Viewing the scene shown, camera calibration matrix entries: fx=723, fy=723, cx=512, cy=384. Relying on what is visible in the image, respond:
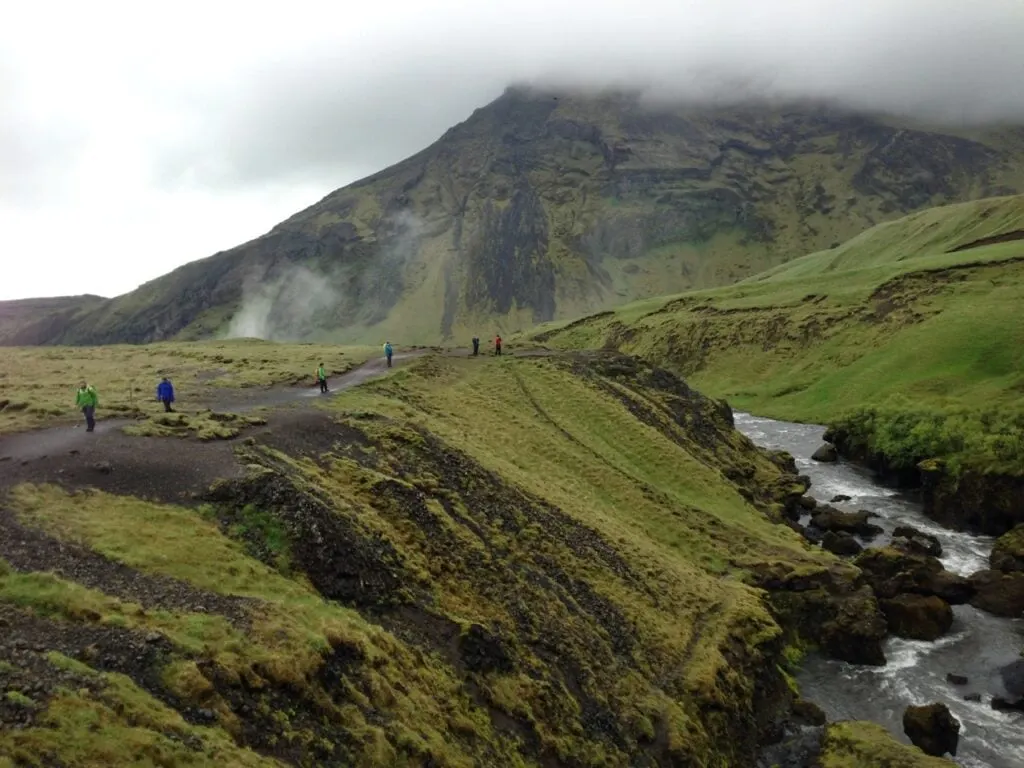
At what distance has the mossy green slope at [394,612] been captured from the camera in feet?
51.4

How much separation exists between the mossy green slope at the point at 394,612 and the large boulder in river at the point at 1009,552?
12.0 m

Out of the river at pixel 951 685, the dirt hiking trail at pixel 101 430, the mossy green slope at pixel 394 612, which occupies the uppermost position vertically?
the dirt hiking trail at pixel 101 430

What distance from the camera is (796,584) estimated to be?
1502 inches

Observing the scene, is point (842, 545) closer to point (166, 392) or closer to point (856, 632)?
point (856, 632)

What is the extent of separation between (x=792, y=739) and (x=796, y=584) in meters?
11.8

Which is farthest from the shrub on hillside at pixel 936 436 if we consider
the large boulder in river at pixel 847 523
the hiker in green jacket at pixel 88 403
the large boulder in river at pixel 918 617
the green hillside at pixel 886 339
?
the hiker in green jacket at pixel 88 403

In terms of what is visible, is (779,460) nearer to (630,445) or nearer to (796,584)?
(630,445)

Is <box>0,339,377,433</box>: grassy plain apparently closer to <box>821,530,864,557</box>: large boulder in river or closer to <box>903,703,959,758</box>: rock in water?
<box>903,703,959,758</box>: rock in water

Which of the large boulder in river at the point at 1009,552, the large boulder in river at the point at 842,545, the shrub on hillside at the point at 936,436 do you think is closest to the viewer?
the large boulder in river at the point at 1009,552

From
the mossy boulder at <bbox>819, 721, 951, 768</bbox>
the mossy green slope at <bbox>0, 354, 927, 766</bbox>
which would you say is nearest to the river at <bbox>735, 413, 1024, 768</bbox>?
the mossy green slope at <bbox>0, 354, 927, 766</bbox>

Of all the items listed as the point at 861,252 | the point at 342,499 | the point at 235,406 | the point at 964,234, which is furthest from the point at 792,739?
the point at 861,252

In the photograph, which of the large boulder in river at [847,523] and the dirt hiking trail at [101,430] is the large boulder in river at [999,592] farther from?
the dirt hiking trail at [101,430]

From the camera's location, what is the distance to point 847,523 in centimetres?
5141

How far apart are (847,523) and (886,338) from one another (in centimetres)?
6476
